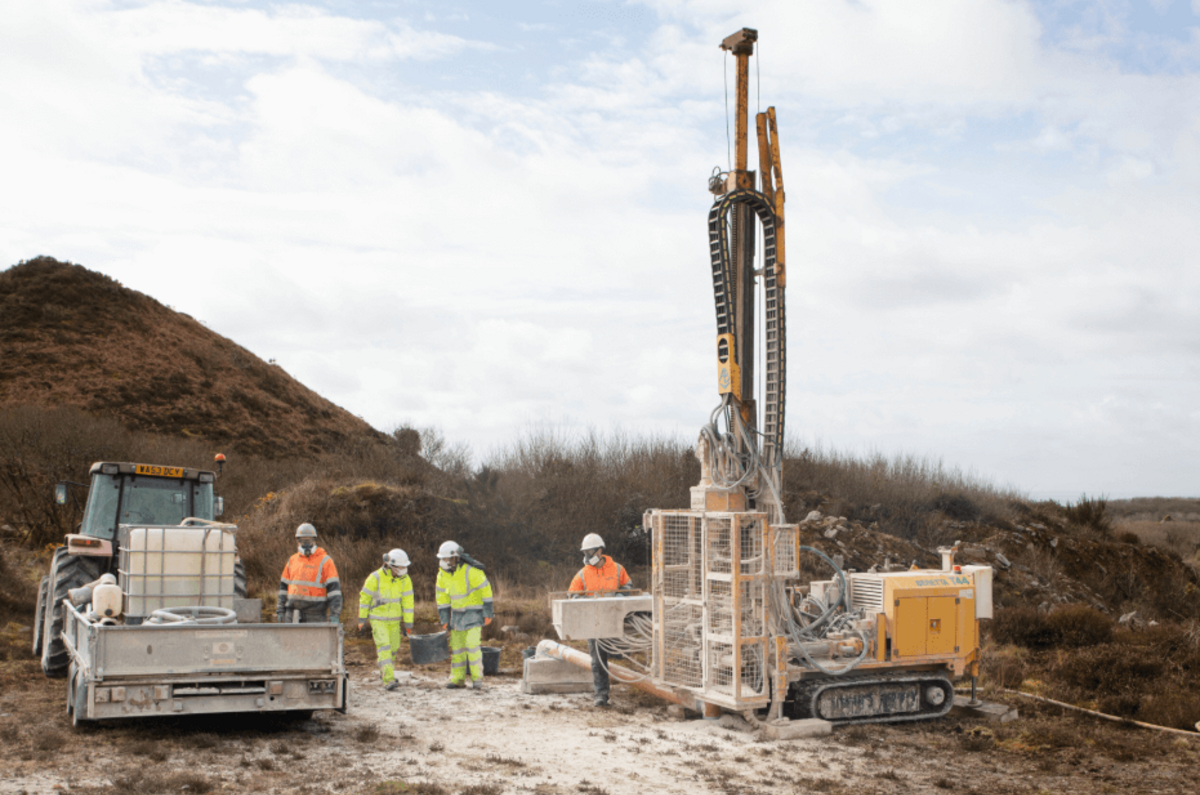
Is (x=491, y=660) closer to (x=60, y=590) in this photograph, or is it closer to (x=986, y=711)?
(x=60, y=590)

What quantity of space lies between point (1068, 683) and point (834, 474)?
70.7 feet

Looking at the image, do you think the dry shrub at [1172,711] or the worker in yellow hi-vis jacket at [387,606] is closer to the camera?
the dry shrub at [1172,711]

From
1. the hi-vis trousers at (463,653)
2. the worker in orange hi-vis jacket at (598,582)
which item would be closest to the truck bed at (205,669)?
the hi-vis trousers at (463,653)

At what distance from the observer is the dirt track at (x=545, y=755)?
712cm

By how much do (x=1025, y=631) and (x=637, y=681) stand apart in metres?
8.18

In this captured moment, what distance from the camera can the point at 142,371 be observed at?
43125mm

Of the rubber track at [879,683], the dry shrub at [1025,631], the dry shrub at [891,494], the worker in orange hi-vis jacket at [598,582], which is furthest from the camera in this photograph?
the dry shrub at [891,494]

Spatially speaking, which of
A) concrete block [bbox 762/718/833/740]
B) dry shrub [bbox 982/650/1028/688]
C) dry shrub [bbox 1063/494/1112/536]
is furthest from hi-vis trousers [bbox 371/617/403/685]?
dry shrub [bbox 1063/494/1112/536]

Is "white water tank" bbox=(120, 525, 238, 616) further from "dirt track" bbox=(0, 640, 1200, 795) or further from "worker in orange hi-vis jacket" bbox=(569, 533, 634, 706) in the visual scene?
"worker in orange hi-vis jacket" bbox=(569, 533, 634, 706)

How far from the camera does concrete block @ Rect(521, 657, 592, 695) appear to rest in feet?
36.3

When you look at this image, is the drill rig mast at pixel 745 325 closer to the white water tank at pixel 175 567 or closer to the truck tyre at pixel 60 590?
the white water tank at pixel 175 567

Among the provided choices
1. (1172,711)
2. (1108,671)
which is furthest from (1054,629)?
(1172,711)

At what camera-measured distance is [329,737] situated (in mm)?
8602

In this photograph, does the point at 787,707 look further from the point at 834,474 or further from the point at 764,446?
the point at 834,474
